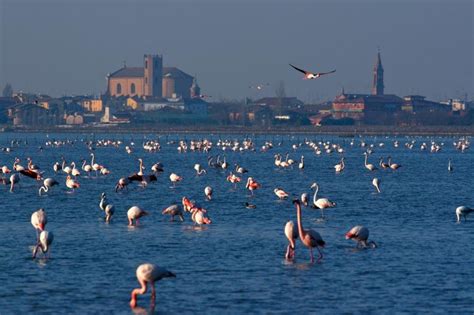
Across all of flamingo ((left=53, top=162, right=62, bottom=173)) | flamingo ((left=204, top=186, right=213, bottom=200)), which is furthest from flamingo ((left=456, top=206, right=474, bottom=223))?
flamingo ((left=53, top=162, right=62, bottom=173))

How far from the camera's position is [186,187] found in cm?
4941

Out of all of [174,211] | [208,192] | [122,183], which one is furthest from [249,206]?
[122,183]

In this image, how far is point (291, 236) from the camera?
24.1m

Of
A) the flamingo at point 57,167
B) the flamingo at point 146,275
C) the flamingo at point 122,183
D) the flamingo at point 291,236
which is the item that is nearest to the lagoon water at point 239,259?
the flamingo at point 291,236

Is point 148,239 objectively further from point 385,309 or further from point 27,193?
point 27,193

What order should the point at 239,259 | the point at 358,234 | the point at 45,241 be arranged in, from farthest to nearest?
the point at 358,234 < the point at 239,259 < the point at 45,241

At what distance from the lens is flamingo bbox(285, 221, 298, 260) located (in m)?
24.1

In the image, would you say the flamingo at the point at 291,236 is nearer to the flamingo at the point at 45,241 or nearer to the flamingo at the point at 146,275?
the flamingo at the point at 45,241

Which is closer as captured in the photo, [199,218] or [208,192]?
[199,218]

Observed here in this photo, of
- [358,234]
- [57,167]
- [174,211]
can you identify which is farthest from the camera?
[57,167]

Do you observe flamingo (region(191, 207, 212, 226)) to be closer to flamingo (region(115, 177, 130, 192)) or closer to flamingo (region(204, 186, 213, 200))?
flamingo (region(204, 186, 213, 200))

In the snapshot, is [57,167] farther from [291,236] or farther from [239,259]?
[291,236]

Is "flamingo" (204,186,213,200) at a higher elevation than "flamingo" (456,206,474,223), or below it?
below

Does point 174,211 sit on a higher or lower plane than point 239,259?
higher
